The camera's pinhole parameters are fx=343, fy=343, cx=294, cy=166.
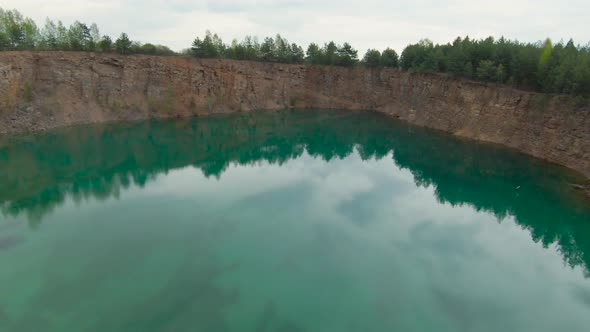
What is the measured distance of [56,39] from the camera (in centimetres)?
4662

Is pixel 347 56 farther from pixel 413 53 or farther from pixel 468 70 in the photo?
pixel 468 70

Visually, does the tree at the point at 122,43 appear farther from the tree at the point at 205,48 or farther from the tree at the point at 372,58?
the tree at the point at 372,58

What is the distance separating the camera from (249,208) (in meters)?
21.6

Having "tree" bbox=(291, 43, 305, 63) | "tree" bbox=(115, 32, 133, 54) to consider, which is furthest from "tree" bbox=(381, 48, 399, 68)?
"tree" bbox=(115, 32, 133, 54)

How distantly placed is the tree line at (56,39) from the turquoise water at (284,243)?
17.3m

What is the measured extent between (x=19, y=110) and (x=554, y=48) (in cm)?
5943

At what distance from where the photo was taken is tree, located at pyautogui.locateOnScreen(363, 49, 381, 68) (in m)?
61.0

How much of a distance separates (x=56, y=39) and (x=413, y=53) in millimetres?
Result: 52178

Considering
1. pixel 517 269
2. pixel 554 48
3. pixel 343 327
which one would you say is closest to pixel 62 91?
pixel 343 327

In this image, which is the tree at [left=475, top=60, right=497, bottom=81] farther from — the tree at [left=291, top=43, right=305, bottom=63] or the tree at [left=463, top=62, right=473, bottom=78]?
the tree at [left=291, top=43, right=305, bottom=63]

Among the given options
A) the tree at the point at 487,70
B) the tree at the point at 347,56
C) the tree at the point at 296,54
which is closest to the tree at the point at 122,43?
the tree at the point at 296,54

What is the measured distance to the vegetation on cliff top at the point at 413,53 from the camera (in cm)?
3441

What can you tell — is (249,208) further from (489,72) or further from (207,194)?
(489,72)

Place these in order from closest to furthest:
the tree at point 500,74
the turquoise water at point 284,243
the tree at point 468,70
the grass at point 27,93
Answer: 1. the turquoise water at point 284,243
2. the tree at point 500,74
3. the grass at point 27,93
4. the tree at point 468,70
